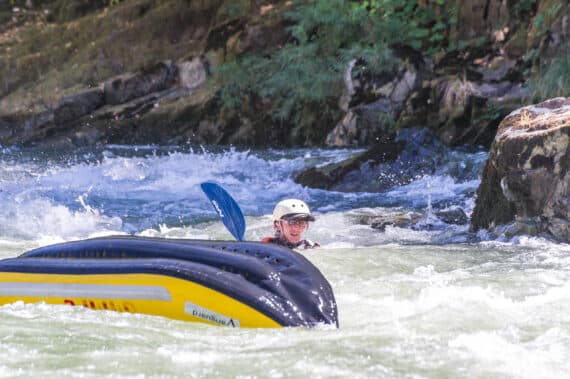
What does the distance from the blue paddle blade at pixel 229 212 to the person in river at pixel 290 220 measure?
52cm

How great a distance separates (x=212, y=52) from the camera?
17.9 m

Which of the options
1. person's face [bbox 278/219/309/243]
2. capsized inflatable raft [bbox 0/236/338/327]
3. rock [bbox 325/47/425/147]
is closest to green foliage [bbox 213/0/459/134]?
rock [bbox 325/47/425/147]

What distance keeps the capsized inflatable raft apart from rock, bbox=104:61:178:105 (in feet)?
44.1

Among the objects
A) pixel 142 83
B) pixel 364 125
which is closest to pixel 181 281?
pixel 364 125

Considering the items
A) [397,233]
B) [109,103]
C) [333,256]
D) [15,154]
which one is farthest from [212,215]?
[109,103]

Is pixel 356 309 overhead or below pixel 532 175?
below

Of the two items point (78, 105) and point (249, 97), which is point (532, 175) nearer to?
point (249, 97)

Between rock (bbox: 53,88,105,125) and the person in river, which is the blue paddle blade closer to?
the person in river

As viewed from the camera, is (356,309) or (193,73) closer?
(356,309)

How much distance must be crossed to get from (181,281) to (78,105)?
581 inches

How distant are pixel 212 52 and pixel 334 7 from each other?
3.09m

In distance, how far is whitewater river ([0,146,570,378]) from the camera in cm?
369

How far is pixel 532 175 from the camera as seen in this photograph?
7.04 meters

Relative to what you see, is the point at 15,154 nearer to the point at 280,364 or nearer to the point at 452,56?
the point at 452,56
